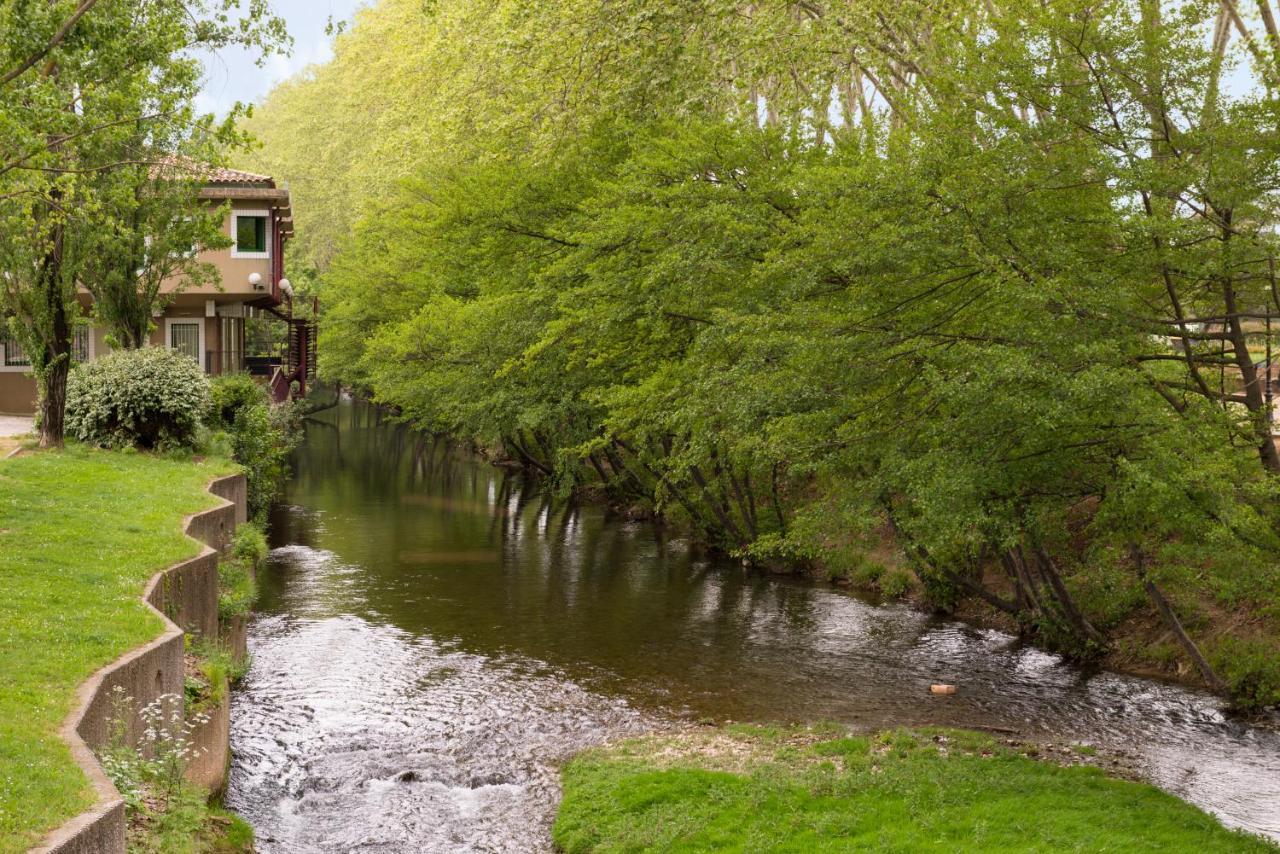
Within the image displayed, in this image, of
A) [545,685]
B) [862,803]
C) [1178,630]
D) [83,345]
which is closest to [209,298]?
[83,345]

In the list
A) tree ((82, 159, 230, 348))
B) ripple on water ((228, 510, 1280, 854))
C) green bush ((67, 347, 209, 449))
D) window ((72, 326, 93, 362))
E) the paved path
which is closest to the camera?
ripple on water ((228, 510, 1280, 854))

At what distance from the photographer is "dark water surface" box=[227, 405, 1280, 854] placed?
42.6 ft

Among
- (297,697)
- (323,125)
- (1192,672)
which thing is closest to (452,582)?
(297,697)

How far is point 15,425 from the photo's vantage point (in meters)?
31.6

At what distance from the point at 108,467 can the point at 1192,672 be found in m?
17.6

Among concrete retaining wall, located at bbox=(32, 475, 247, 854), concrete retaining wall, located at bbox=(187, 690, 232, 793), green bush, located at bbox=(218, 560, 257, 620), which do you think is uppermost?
concrete retaining wall, located at bbox=(32, 475, 247, 854)

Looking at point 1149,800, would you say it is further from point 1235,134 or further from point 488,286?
point 488,286

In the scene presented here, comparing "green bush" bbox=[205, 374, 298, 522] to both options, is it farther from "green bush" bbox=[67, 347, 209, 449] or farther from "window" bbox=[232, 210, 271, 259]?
"window" bbox=[232, 210, 271, 259]

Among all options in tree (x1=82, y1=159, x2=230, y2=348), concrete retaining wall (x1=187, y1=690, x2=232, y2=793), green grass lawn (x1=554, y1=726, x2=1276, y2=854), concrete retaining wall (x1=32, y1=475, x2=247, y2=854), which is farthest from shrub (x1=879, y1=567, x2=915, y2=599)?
tree (x1=82, y1=159, x2=230, y2=348)

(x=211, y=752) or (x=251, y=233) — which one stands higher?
(x=251, y=233)

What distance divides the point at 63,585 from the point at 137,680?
2.95m

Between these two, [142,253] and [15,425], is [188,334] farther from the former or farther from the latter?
[142,253]

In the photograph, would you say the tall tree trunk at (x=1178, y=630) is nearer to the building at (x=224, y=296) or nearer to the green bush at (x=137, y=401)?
the green bush at (x=137, y=401)

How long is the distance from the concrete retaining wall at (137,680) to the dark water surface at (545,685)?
5.31 feet
